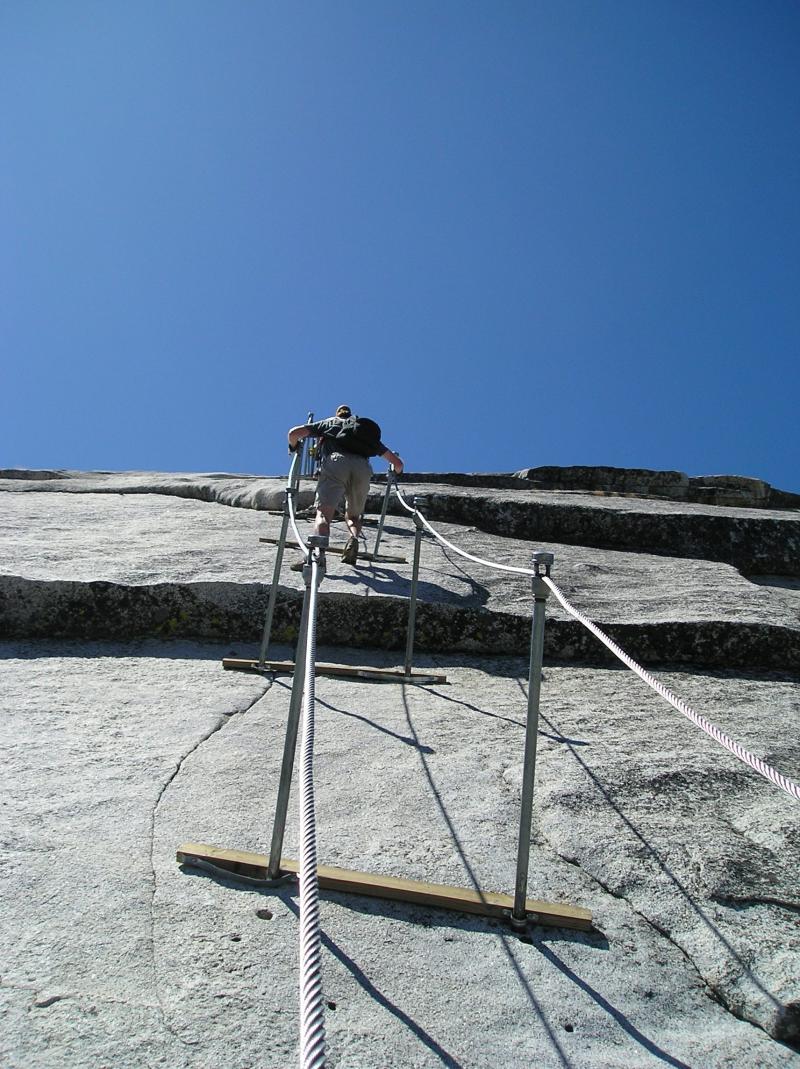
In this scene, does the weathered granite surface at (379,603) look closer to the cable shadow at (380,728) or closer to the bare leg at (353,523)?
the bare leg at (353,523)

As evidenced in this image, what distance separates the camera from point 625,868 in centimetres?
263

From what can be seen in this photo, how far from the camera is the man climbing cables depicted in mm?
6461

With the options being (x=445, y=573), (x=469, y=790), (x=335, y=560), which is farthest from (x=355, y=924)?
(x=335, y=560)

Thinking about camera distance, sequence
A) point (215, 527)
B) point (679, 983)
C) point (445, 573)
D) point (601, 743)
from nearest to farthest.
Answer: point (679, 983) < point (601, 743) < point (445, 573) < point (215, 527)

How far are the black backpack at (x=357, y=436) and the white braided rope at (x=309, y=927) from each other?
14.5 feet

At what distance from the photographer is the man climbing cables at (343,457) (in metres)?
6.46

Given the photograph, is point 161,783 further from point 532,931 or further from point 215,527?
point 215,527

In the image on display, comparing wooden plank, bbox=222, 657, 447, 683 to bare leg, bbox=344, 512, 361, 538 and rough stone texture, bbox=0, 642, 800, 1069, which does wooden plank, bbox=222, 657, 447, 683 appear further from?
bare leg, bbox=344, 512, 361, 538

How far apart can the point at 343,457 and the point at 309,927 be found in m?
5.30

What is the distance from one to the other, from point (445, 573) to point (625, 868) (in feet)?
11.9

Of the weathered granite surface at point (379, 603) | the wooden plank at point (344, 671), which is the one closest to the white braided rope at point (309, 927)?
the wooden plank at point (344, 671)

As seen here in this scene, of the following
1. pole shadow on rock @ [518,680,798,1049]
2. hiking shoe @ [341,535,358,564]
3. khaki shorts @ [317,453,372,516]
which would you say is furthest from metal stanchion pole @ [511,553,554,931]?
khaki shorts @ [317,453,372,516]

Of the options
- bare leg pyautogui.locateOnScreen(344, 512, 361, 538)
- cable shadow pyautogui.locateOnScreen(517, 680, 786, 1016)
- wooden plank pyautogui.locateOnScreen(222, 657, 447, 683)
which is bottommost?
cable shadow pyautogui.locateOnScreen(517, 680, 786, 1016)

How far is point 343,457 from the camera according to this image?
21.2ft
